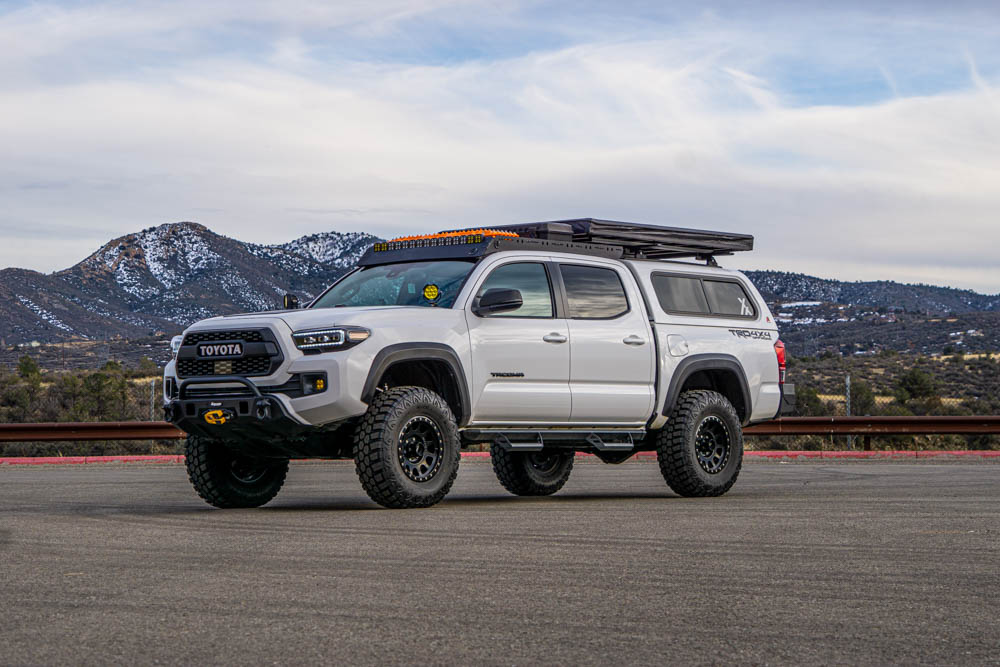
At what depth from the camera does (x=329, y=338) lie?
32.8 feet

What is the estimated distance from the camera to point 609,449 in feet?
39.4

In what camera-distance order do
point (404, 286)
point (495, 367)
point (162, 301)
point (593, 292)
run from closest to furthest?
point (495, 367), point (404, 286), point (593, 292), point (162, 301)

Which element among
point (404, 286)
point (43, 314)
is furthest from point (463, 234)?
point (43, 314)

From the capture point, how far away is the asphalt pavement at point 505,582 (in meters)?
5.17

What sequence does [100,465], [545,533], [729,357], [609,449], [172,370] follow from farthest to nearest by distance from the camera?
1. [100,465]
2. [729,357]
3. [609,449]
4. [172,370]
5. [545,533]

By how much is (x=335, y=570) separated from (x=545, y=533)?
2089 millimetres

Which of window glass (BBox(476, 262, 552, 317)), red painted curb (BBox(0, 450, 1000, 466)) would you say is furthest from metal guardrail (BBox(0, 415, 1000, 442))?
window glass (BBox(476, 262, 552, 317))

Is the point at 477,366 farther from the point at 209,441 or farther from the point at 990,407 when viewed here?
the point at 990,407

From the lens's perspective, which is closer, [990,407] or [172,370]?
[172,370]

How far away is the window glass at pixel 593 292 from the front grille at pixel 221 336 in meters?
2.85

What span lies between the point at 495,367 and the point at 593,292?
1.47m

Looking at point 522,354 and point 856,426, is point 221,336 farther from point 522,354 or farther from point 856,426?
point 856,426

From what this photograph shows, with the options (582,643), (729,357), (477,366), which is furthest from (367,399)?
(582,643)

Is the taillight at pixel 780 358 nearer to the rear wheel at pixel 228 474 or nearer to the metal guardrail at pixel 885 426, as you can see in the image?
the rear wheel at pixel 228 474
